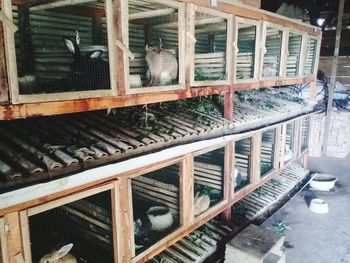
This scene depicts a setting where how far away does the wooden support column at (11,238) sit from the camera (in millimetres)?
3317

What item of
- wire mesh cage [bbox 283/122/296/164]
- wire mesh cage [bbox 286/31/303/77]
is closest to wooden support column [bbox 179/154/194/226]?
wire mesh cage [bbox 286/31/303/77]

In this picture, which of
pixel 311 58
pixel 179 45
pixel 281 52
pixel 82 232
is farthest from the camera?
pixel 311 58

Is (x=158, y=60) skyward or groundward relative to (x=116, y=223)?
skyward

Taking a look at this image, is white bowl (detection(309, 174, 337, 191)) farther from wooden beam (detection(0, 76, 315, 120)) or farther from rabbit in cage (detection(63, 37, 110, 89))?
rabbit in cage (detection(63, 37, 110, 89))

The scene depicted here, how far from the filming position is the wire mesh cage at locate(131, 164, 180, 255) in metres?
5.57

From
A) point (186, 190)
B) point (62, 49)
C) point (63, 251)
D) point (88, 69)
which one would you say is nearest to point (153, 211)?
point (186, 190)

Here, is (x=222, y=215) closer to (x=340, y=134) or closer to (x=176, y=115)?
(x=176, y=115)

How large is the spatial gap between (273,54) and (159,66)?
16.4 feet

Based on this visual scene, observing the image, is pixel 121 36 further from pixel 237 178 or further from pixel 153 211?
pixel 237 178

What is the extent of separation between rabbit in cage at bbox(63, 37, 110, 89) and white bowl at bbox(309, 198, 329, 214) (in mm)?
8537

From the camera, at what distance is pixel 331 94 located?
14.6 m

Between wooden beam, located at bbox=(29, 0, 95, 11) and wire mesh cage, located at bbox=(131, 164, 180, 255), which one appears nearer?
wooden beam, located at bbox=(29, 0, 95, 11)

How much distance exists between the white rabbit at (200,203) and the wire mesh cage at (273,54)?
3823 mm

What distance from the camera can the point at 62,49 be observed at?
5879 mm
